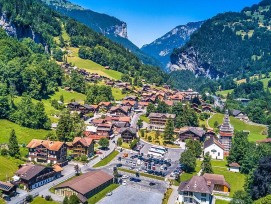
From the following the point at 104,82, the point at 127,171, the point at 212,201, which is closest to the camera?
the point at 212,201

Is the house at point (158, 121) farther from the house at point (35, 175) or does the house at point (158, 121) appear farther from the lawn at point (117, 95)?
the house at point (35, 175)

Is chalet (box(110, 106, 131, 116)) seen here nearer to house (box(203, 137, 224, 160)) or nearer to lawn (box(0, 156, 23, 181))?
house (box(203, 137, 224, 160))

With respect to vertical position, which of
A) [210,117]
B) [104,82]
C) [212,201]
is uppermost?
[104,82]

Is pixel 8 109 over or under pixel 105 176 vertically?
over

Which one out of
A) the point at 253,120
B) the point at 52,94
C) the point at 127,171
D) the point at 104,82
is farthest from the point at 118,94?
the point at 127,171

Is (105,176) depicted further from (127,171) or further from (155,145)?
(155,145)

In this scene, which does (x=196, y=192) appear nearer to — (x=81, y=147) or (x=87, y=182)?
(x=87, y=182)
